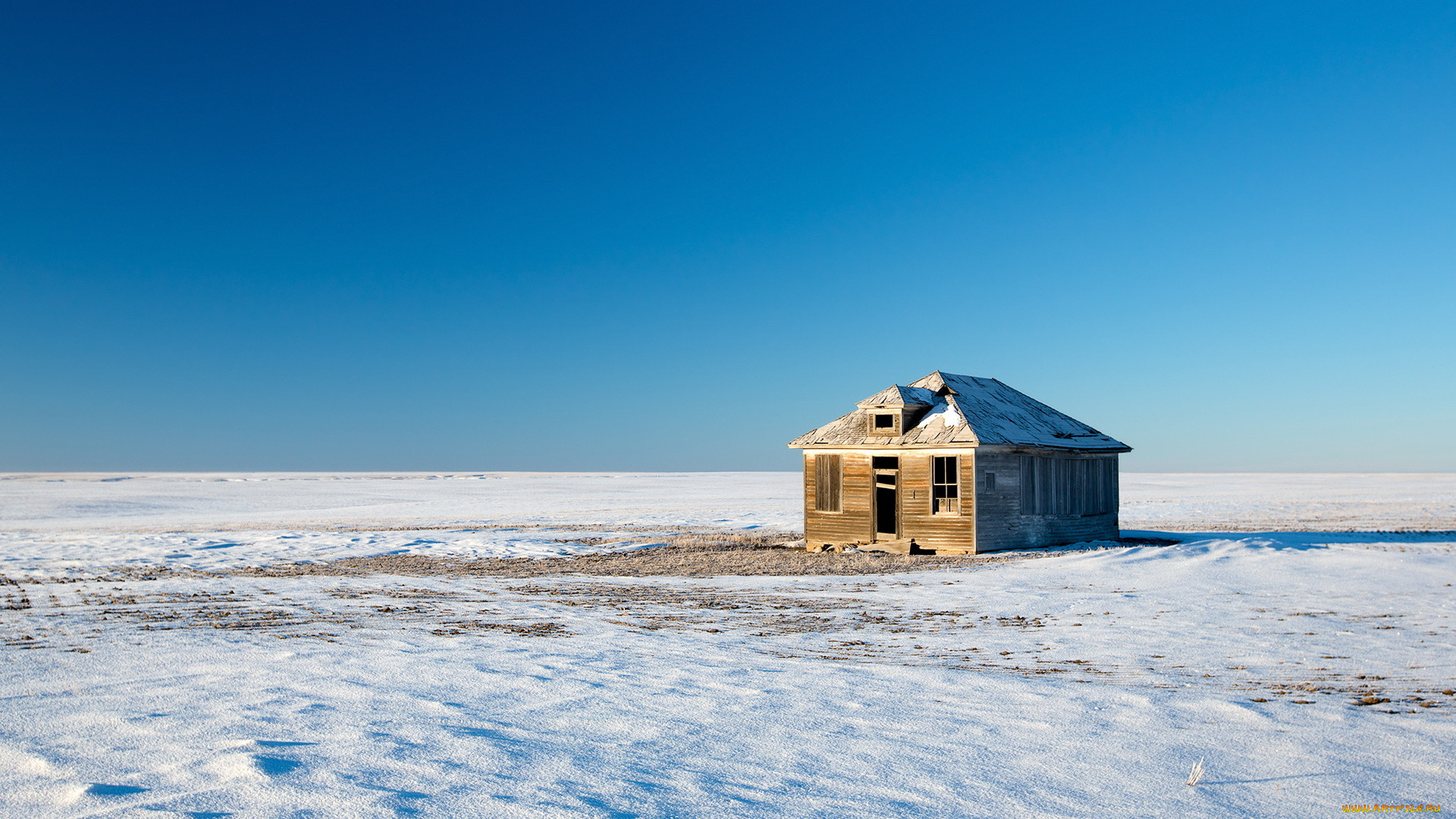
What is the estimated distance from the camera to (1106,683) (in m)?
7.94

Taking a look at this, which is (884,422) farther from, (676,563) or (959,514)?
(676,563)

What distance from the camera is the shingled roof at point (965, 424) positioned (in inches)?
947

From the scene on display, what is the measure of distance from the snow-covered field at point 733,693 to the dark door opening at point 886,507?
652 centimetres

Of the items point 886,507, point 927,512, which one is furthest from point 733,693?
point 886,507

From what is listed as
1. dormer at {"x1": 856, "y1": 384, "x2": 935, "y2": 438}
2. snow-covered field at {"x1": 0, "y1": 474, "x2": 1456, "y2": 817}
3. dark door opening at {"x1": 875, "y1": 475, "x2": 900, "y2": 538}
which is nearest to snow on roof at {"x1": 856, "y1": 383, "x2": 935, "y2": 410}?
dormer at {"x1": 856, "y1": 384, "x2": 935, "y2": 438}

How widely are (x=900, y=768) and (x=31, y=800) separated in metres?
4.59

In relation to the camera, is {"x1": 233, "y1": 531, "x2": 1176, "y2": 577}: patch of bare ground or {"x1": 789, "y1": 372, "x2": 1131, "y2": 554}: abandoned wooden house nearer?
{"x1": 233, "y1": 531, "x2": 1176, "y2": 577}: patch of bare ground

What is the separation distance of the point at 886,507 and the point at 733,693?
21051 millimetres

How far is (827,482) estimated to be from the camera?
2597cm

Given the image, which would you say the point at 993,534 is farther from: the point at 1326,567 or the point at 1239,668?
the point at 1239,668

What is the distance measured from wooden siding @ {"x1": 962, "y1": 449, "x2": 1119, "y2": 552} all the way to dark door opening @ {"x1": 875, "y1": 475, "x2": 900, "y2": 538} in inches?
91.0

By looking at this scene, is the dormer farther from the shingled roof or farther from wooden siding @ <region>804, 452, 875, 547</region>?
wooden siding @ <region>804, 452, 875, 547</region>

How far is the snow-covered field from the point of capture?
16.1 ft

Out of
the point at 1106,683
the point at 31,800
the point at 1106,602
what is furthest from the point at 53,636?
the point at 1106,602
